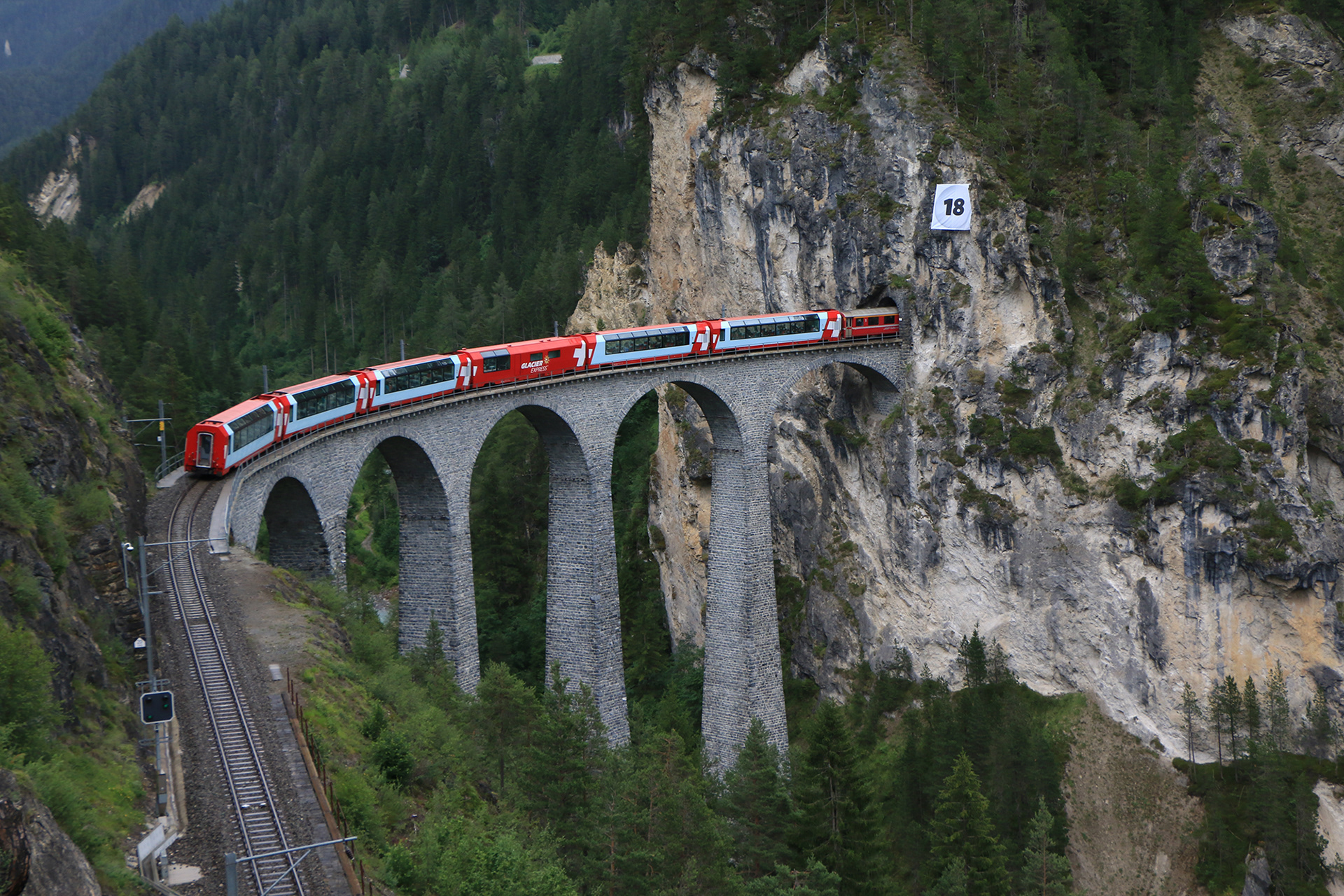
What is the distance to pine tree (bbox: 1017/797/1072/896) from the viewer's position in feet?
141

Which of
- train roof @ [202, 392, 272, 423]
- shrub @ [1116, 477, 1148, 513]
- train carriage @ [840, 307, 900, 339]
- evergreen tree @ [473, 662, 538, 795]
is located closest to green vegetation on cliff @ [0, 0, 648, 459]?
train carriage @ [840, 307, 900, 339]

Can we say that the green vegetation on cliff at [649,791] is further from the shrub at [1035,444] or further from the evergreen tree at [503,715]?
the shrub at [1035,444]

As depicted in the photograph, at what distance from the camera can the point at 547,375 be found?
47.8 meters

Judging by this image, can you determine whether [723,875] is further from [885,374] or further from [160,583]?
[885,374]

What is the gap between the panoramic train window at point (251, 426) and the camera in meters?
36.7

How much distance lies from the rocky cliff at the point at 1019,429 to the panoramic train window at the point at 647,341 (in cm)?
1142

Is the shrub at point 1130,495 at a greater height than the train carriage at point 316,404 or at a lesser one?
lesser

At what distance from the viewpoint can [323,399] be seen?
40.5 meters

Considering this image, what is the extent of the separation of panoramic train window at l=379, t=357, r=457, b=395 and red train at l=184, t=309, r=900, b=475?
35 mm

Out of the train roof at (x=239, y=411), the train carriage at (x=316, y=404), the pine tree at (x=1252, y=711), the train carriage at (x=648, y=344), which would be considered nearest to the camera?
the train roof at (x=239, y=411)

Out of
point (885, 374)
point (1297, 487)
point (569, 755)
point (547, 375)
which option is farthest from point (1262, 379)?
point (569, 755)

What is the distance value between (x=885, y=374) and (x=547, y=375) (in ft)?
60.5

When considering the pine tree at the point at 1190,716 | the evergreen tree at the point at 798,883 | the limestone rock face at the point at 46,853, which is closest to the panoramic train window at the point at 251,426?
the limestone rock face at the point at 46,853

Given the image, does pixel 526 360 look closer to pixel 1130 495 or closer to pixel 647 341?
pixel 647 341
